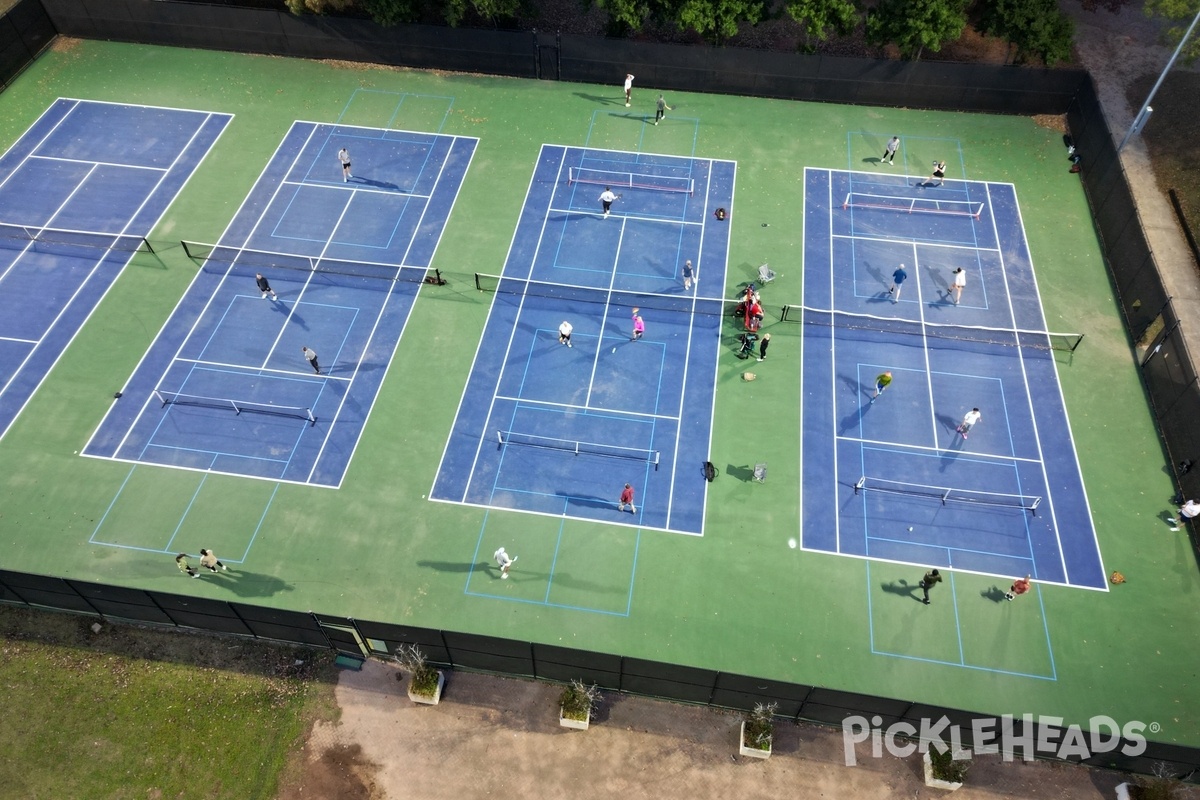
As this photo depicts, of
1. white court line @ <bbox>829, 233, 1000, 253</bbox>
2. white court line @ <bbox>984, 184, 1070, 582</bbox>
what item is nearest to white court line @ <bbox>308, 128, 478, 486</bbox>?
white court line @ <bbox>829, 233, 1000, 253</bbox>

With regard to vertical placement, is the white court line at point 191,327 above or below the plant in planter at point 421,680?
above

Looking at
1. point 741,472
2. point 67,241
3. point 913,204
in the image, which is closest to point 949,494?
point 741,472

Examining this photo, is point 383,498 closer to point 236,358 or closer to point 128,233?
point 236,358

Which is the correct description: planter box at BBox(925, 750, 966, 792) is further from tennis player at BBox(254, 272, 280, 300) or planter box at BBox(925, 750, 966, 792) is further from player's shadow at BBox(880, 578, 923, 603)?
tennis player at BBox(254, 272, 280, 300)

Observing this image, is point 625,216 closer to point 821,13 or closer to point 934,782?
point 821,13

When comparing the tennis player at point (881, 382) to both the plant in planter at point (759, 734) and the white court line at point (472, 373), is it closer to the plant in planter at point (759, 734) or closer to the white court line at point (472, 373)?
the plant in planter at point (759, 734)

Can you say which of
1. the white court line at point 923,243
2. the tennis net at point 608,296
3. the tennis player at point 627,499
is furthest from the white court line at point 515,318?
the white court line at point 923,243
